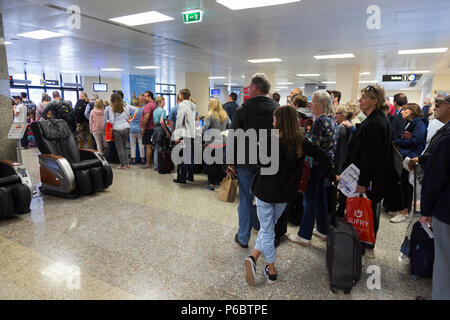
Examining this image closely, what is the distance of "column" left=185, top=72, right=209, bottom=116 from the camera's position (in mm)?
14516

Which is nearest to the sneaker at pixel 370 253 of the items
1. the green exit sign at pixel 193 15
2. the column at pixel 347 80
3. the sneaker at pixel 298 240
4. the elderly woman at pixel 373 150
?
the elderly woman at pixel 373 150

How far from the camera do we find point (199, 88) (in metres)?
15.0

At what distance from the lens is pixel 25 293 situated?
2.16 m

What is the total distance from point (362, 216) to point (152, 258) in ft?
6.10

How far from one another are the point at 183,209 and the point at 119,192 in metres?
1.30

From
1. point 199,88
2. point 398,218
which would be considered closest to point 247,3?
point 398,218

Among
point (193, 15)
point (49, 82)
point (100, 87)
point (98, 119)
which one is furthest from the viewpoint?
point (100, 87)

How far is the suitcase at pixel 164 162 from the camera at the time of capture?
5.82m

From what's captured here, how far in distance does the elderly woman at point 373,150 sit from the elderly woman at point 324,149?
0.21m

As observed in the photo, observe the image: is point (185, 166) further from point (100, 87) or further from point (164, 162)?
point (100, 87)

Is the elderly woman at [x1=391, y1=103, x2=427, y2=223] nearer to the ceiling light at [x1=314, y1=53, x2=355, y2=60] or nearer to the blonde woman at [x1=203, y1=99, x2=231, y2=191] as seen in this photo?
the blonde woman at [x1=203, y1=99, x2=231, y2=191]

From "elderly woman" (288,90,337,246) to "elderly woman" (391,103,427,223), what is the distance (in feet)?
4.38

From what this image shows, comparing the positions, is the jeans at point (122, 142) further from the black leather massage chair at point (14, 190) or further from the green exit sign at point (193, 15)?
the green exit sign at point (193, 15)
